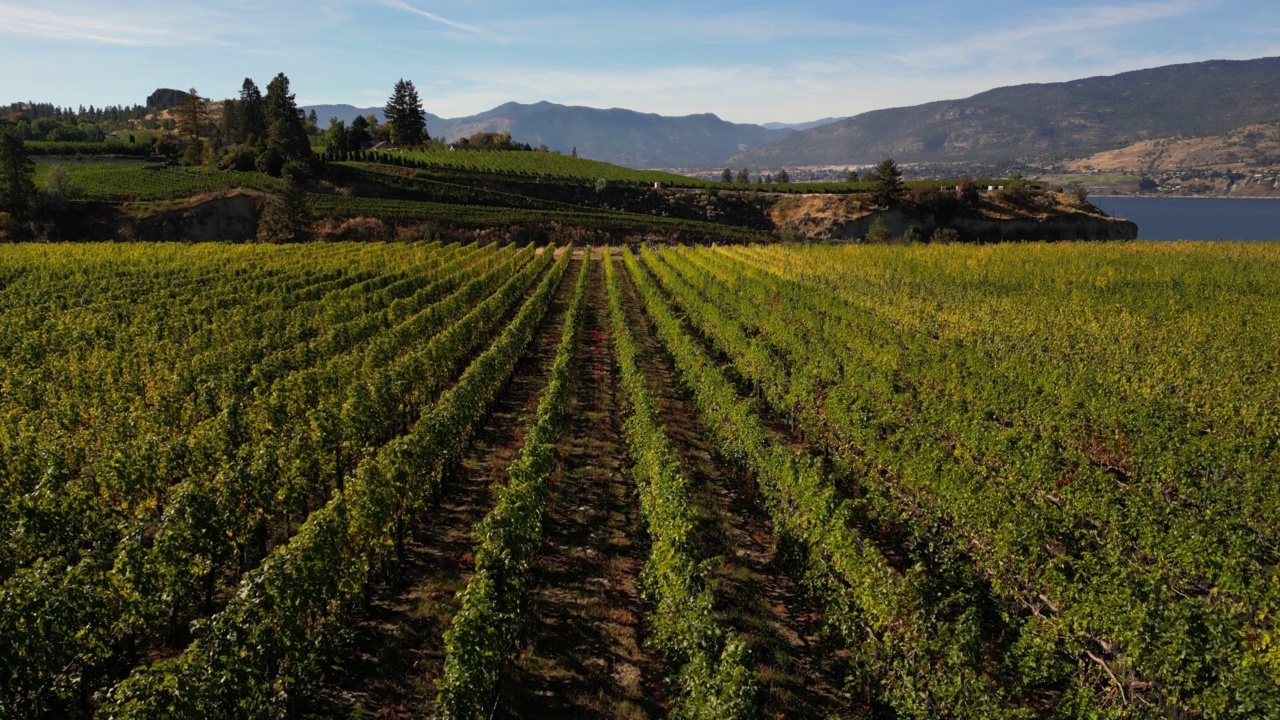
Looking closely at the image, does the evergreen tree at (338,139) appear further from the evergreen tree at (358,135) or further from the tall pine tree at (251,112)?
the tall pine tree at (251,112)

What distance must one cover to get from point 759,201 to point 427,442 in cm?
9809

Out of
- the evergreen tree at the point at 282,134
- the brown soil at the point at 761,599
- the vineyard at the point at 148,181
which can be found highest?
the evergreen tree at the point at 282,134

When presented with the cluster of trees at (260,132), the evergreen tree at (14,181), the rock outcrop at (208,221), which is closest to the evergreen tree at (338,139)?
the cluster of trees at (260,132)

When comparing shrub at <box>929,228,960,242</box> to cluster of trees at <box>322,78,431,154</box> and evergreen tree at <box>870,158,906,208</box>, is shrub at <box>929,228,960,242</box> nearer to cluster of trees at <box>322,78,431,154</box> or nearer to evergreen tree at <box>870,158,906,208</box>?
evergreen tree at <box>870,158,906,208</box>

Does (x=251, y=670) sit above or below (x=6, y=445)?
below

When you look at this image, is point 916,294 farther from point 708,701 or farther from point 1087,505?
point 708,701

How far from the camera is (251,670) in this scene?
7527 millimetres

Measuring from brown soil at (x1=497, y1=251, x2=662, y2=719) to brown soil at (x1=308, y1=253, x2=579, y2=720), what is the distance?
1454 mm

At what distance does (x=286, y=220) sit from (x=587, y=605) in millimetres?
72499

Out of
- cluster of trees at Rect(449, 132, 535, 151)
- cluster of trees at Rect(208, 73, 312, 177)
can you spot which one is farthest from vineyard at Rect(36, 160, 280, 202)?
cluster of trees at Rect(449, 132, 535, 151)

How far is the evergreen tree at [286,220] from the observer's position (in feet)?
227

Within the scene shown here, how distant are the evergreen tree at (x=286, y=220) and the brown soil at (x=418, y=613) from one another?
63214mm

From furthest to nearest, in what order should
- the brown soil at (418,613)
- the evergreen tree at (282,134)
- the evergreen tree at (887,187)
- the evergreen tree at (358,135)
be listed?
the evergreen tree at (358,135) < the evergreen tree at (887,187) < the evergreen tree at (282,134) < the brown soil at (418,613)

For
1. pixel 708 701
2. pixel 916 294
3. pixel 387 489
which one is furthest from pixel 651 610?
pixel 916 294
